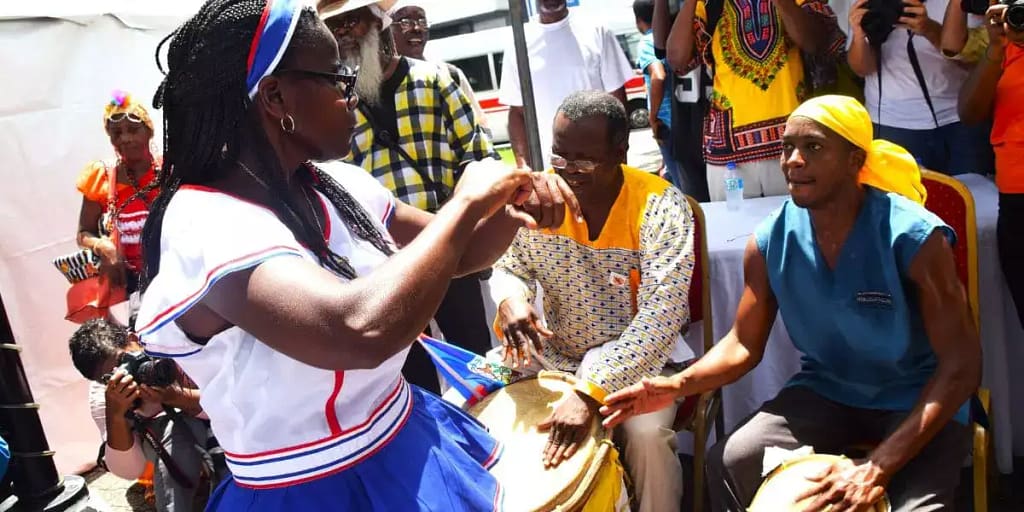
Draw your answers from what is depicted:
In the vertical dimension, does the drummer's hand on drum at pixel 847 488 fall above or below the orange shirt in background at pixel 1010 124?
below

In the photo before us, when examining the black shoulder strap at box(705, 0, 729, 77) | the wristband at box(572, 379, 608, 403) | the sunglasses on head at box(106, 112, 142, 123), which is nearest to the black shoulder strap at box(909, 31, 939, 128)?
the black shoulder strap at box(705, 0, 729, 77)

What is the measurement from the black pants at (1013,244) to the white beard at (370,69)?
8.59 ft

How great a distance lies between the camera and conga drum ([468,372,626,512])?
1925 mm

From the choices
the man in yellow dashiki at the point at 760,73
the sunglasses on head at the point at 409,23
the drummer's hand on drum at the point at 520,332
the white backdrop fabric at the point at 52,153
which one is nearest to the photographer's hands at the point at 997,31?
the man in yellow dashiki at the point at 760,73

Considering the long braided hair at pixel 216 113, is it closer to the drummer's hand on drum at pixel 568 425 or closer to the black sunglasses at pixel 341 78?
the black sunglasses at pixel 341 78

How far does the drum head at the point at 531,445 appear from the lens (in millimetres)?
1918

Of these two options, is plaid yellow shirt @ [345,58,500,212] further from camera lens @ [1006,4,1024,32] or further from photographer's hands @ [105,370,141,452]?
camera lens @ [1006,4,1024,32]

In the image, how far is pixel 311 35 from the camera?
1.45 m

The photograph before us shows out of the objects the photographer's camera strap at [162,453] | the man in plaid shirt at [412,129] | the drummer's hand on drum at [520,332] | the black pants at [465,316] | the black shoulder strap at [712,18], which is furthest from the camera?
the black shoulder strap at [712,18]

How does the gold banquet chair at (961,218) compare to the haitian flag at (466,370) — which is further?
the gold banquet chair at (961,218)

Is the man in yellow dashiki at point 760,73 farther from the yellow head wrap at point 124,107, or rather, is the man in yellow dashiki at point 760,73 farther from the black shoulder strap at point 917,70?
the yellow head wrap at point 124,107

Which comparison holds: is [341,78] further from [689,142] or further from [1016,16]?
[689,142]

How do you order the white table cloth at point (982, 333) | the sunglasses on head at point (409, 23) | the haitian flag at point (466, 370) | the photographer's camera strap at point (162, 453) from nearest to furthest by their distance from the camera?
the haitian flag at point (466, 370) → the white table cloth at point (982, 333) → the photographer's camera strap at point (162, 453) → the sunglasses on head at point (409, 23)

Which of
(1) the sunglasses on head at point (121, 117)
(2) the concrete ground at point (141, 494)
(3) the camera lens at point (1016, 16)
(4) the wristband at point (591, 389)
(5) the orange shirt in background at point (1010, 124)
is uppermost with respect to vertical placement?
A: (1) the sunglasses on head at point (121, 117)
